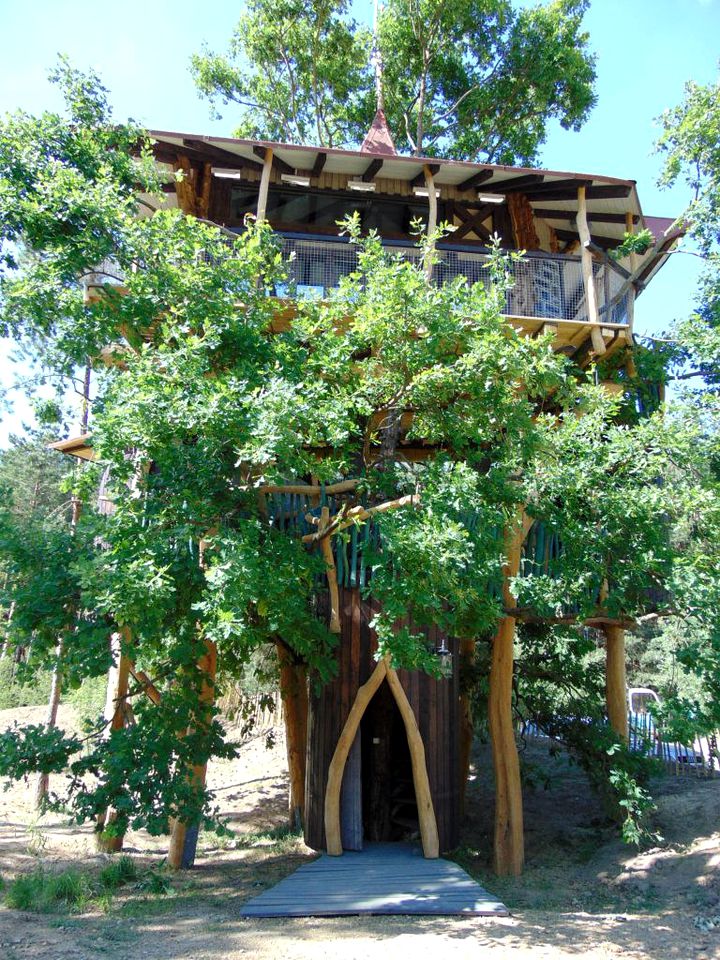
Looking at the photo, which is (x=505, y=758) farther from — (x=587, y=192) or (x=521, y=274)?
(x=587, y=192)

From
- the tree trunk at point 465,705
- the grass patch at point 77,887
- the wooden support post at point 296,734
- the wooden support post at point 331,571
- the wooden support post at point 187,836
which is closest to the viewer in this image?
the grass patch at point 77,887

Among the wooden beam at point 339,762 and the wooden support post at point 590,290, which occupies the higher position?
the wooden support post at point 590,290

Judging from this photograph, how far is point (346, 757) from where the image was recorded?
35.9 ft

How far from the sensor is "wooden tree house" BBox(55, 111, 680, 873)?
11023 mm

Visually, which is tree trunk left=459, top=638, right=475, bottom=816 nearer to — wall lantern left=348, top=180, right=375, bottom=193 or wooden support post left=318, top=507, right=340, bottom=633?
wooden support post left=318, top=507, right=340, bottom=633

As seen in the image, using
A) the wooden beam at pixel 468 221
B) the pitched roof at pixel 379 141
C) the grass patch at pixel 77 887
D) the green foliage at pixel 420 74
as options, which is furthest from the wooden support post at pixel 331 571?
the green foliage at pixel 420 74

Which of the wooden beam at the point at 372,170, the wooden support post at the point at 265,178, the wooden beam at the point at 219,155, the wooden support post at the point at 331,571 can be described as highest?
the wooden beam at the point at 219,155

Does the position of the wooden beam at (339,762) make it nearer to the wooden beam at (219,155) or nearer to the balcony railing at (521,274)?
the balcony railing at (521,274)

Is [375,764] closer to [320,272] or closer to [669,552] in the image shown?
[669,552]

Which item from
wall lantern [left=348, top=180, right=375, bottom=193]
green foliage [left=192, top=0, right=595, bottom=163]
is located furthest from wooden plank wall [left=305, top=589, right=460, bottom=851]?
green foliage [left=192, top=0, right=595, bottom=163]

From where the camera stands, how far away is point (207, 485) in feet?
26.6

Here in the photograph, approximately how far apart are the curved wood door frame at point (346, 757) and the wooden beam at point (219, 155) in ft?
28.8

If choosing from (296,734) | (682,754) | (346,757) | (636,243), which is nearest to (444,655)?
(346,757)

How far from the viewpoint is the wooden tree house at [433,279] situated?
36.2 feet
